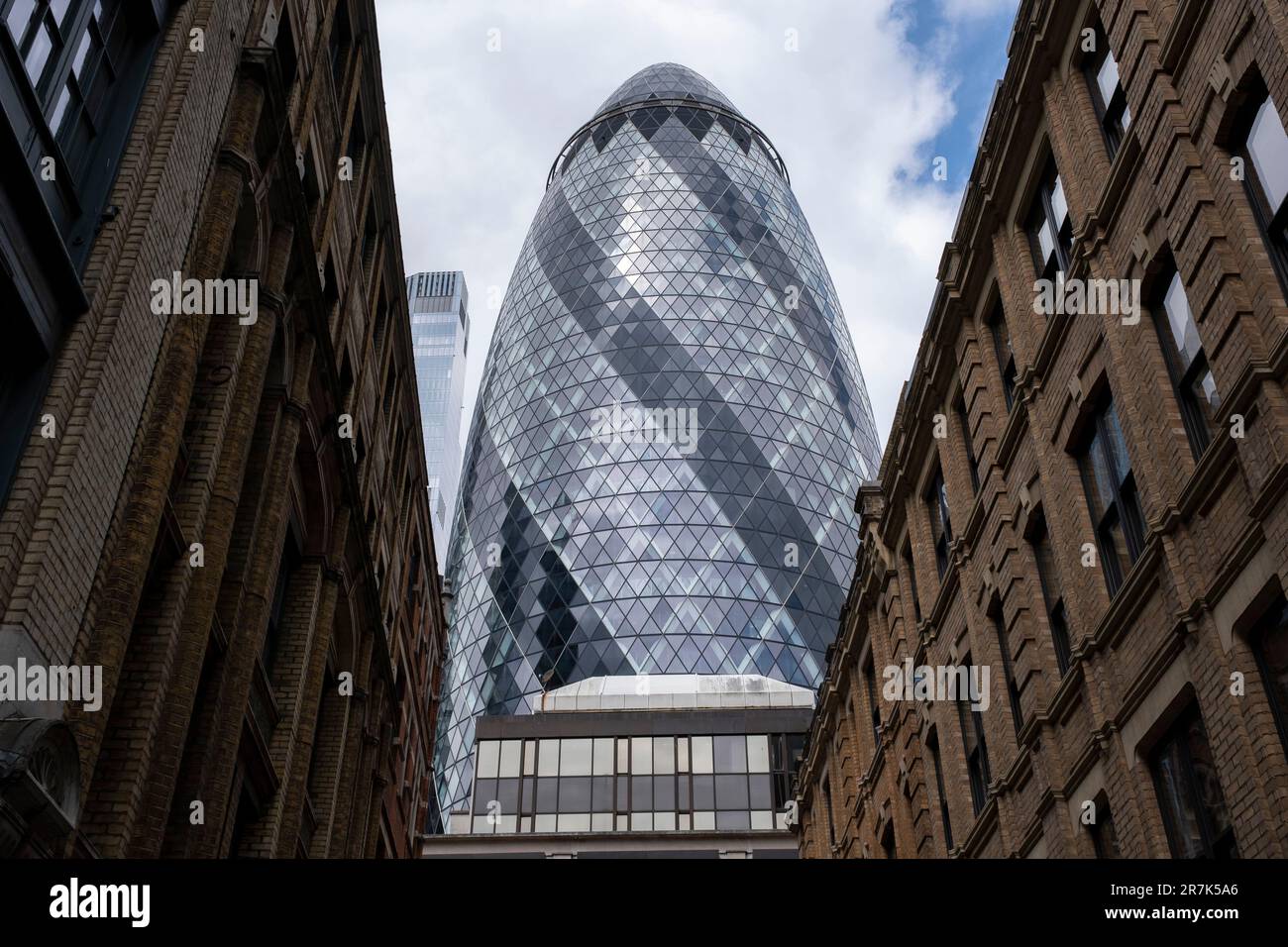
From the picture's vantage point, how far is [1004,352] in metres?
24.2

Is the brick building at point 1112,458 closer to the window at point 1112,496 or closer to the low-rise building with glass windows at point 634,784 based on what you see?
the window at point 1112,496

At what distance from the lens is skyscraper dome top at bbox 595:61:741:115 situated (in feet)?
489

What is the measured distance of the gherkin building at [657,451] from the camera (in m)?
104

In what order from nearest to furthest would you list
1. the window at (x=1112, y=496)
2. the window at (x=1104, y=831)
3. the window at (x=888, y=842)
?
the window at (x=1112, y=496)
the window at (x=1104, y=831)
the window at (x=888, y=842)

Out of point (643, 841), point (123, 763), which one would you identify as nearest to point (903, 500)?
point (123, 763)

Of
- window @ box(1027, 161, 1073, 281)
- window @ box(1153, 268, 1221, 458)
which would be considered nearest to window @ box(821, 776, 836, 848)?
window @ box(1027, 161, 1073, 281)

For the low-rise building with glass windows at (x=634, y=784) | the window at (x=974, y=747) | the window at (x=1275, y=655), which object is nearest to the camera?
the window at (x=1275, y=655)

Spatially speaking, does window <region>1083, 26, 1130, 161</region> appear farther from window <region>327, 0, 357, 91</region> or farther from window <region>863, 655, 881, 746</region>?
window <region>863, 655, 881, 746</region>

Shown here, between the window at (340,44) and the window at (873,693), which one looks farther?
the window at (873,693)

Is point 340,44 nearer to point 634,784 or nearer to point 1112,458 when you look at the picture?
point 1112,458

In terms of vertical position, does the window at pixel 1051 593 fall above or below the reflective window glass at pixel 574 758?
below

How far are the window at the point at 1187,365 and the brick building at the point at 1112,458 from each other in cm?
4

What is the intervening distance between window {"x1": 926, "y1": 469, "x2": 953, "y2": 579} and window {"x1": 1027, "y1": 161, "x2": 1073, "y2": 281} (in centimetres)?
680

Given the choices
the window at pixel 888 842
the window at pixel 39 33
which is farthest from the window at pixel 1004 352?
the window at pixel 39 33
